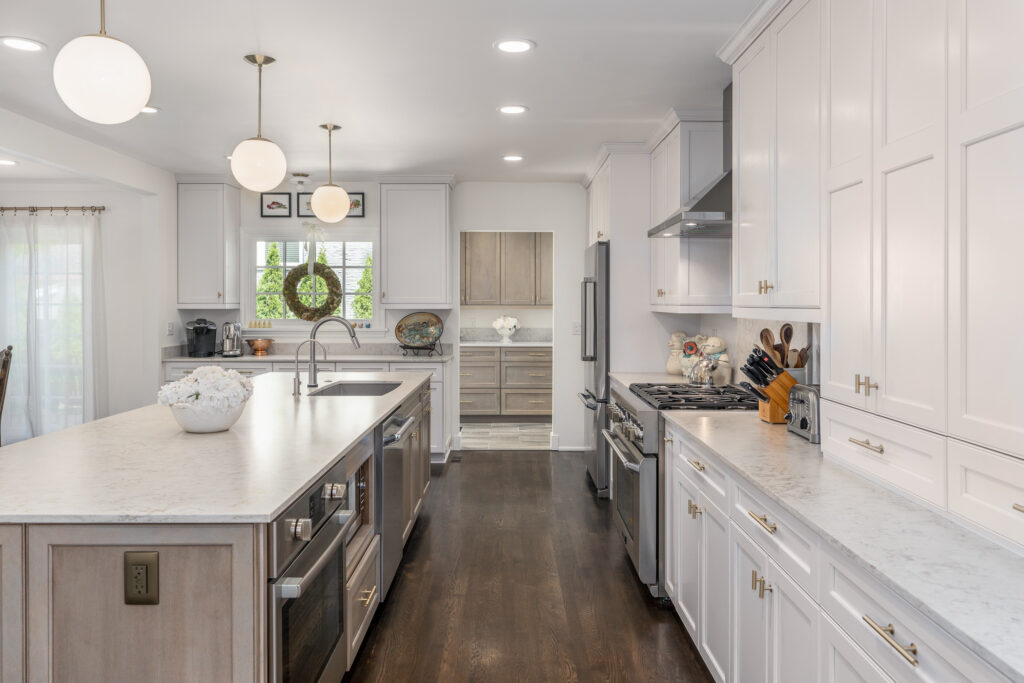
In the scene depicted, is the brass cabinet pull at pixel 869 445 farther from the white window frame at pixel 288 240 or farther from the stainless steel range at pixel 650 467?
the white window frame at pixel 288 240

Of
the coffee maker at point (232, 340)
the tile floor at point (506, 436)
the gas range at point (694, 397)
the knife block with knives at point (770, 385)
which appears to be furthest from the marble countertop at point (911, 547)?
the coffee maker at point (232, 340)

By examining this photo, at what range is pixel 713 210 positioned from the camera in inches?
125

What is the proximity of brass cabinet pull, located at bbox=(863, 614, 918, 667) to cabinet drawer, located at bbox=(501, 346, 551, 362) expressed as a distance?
22.6 ft

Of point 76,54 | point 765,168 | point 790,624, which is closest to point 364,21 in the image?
point 76,54

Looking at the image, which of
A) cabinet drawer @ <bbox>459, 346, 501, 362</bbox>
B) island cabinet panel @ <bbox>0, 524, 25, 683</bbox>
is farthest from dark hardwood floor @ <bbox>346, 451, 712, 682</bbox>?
cabinet drawer @ <bbox>459, 346, 501, 362</bbox>

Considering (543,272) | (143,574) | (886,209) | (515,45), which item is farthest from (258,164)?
(543,272)

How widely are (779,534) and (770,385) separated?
1129 mm

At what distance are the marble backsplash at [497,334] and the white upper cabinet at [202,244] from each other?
3385mm

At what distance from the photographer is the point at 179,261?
20.1 ft

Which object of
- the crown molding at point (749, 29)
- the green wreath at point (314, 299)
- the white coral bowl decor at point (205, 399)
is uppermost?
the crown molding at point (749, 29)

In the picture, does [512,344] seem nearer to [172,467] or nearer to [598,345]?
[598,345]

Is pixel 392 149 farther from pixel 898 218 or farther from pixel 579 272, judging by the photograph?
pixel 898 218

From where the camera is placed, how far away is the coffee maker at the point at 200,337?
6145 mm

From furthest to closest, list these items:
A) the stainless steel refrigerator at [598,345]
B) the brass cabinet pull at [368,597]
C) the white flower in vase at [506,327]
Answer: the white flower in vase at [506,327] < the stainless steel refrigerator at [598,345] < the brass cabinet pull at [368,597]
